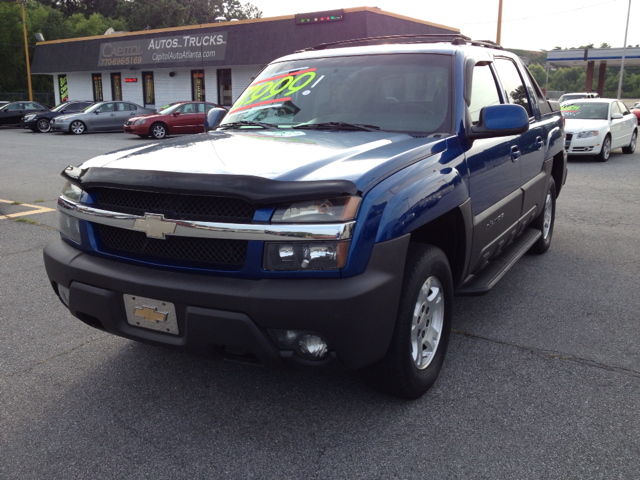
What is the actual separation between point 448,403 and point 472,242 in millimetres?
967

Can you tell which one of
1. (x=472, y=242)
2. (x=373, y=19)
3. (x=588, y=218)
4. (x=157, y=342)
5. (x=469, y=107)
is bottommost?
(x=588, y=218)

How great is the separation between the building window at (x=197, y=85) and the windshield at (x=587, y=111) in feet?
67.4

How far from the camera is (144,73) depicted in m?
33.5

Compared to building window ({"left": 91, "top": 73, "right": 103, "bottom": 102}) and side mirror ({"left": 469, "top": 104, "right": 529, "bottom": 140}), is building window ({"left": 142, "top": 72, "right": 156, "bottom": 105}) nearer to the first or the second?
building window ({"left": 91, "top": 73, "right": 103, "bottom": 102})

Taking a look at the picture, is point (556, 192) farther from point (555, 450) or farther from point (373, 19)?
point (373, 19)

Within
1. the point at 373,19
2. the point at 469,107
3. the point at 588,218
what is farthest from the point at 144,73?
the point at 469,107

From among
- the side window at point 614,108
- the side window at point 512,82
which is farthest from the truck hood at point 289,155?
the side window at point 614,108

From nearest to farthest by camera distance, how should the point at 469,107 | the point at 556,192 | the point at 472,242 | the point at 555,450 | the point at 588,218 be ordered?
the point at 555,450, the point at 472,242, the point at 469,107, the point at 556,192, the point at 588,218

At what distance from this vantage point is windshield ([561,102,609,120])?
49.3 feet

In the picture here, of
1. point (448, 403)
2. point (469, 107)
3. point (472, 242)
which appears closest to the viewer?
point (448, 403)

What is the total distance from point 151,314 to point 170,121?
813 inches

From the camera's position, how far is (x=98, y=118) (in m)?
25.3

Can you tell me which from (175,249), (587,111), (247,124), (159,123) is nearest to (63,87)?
(159,123)

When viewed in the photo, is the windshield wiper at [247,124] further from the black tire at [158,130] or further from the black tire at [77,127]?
the black tire at [77,127]
